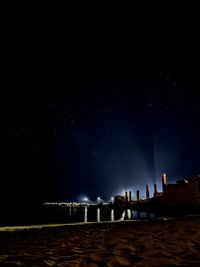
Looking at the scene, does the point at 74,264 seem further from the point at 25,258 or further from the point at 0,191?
the point at 0,191

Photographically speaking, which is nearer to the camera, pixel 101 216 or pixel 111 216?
pixel 111 216

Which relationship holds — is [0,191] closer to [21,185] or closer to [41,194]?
[21,185]

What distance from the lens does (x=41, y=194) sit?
19812 centimetres

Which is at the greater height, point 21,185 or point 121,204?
point 21,185

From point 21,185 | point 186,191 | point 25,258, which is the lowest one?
point 25,258

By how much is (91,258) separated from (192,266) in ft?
5.24

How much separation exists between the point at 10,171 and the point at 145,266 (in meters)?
170

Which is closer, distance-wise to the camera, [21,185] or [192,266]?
[192,266]

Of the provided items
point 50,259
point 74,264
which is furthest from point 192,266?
point 50,259

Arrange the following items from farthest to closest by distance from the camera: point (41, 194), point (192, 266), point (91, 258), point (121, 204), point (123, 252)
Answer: point (41, 194)
point (121, 204)
point (123, 252)
point (91, 258)
point (192, 266)

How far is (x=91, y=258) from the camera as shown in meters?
3.95

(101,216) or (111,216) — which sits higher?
(111,216)

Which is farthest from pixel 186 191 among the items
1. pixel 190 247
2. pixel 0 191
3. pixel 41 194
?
pixel 41 194

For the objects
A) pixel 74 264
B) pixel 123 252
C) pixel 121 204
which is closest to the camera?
pixel 74 264
